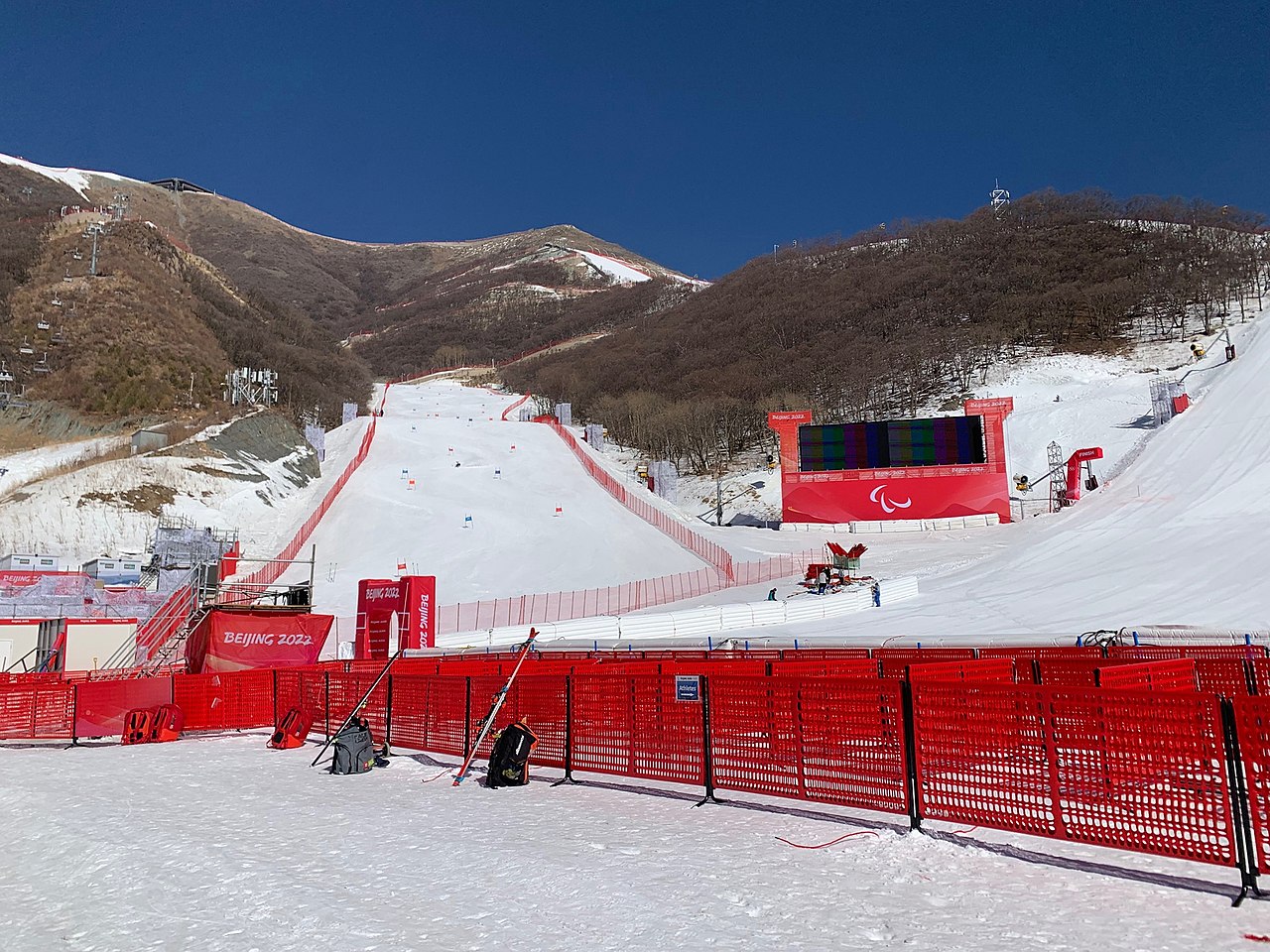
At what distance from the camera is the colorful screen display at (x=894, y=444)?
144 feet

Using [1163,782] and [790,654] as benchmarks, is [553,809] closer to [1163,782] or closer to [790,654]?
[1163,782]

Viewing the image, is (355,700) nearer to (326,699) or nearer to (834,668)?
(326,699)

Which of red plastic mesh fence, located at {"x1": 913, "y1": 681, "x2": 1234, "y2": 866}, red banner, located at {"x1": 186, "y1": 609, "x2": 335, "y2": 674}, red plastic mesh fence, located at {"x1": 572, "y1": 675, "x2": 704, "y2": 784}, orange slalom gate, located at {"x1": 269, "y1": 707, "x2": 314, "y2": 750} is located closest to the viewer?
red plastic mesh fence, located at {"x1": 913, "y1": 681, "x2": 1234, "y2": 866}

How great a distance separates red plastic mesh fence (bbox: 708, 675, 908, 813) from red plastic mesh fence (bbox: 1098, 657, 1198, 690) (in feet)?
6.52

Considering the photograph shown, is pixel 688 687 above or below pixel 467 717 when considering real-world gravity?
above

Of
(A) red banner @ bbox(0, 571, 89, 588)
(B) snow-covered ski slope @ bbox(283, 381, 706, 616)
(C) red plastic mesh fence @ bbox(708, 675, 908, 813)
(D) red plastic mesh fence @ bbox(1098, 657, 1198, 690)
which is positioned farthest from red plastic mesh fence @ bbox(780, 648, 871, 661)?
(A) red banner @ bbox(0, 571, 89, 588)

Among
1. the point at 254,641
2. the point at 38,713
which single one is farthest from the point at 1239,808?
the point at 254,641

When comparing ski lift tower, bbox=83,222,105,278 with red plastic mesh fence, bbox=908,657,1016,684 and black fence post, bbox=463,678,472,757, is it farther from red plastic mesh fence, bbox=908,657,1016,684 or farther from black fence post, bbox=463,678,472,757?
red plastic mesh fence, bbox=908,657,1016,684

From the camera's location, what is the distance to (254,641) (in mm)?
18875

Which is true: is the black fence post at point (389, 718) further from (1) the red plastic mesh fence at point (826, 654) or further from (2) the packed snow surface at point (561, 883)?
(1) the red plastic mesh fence at point (826, 654)

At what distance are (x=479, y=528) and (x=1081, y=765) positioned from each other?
3237cm

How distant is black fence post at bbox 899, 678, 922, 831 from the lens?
6.70 meters

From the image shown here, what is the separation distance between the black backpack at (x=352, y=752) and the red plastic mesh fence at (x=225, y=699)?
19.5 feet

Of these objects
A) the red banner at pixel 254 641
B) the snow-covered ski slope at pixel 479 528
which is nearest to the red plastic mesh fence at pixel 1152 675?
the red banner at pixel 254 641
